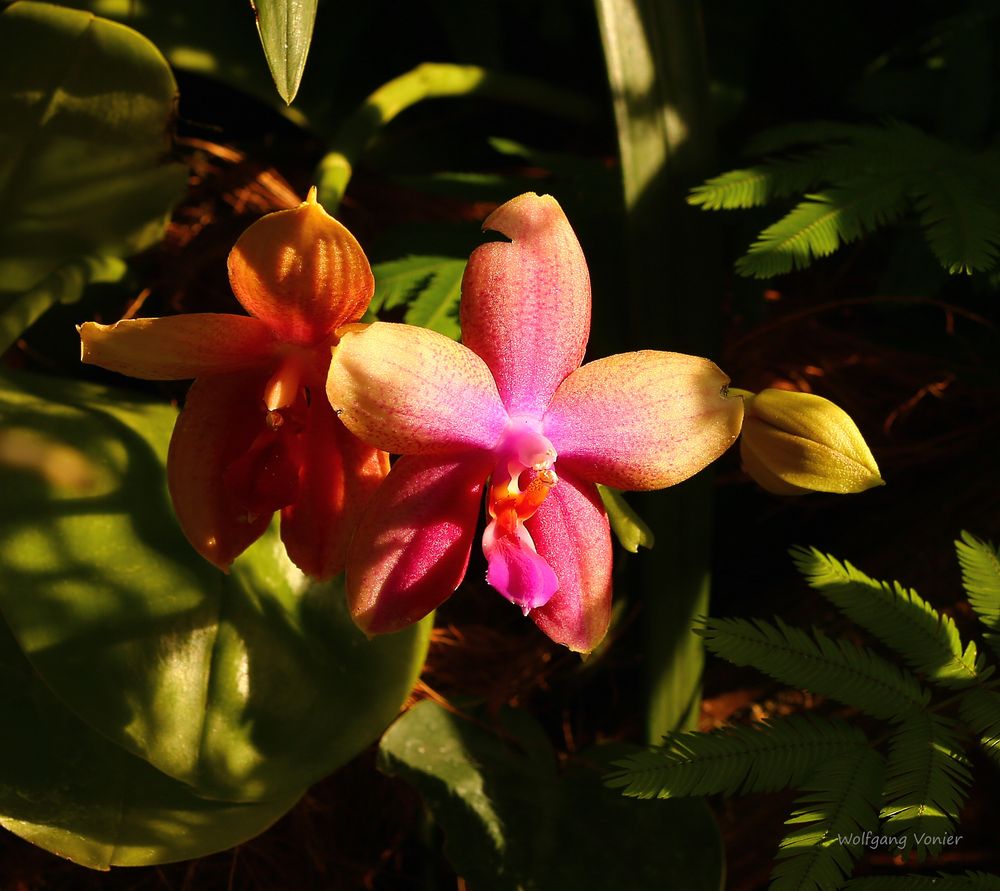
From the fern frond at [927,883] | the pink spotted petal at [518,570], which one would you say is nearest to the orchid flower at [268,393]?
the pink spotted petal at [518,570]

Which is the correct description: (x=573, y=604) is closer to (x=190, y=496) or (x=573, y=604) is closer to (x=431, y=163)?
(x=190, y=496)

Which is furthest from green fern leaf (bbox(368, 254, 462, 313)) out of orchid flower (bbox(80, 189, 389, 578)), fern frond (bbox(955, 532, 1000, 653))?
fern frond (bbox(955, 532, 1000, 653))

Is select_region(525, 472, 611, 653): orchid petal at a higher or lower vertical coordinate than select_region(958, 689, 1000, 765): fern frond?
higher

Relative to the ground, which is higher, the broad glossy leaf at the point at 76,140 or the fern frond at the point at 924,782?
the broad glossy leaf at the point at 76,140

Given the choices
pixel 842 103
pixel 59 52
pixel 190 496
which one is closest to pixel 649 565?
pixel 190 496

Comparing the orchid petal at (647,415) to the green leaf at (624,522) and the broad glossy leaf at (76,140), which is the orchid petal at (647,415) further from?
the broad glossy leaf at (76,140)

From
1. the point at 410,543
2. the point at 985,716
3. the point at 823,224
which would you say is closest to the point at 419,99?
the point at 823,224

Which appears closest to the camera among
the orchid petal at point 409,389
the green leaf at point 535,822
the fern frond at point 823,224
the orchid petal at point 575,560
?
the orchid petal at point 409,389

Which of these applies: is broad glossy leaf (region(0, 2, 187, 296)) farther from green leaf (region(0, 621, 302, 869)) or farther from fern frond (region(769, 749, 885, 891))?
fern frond (region(769, 749, 885, 891))
